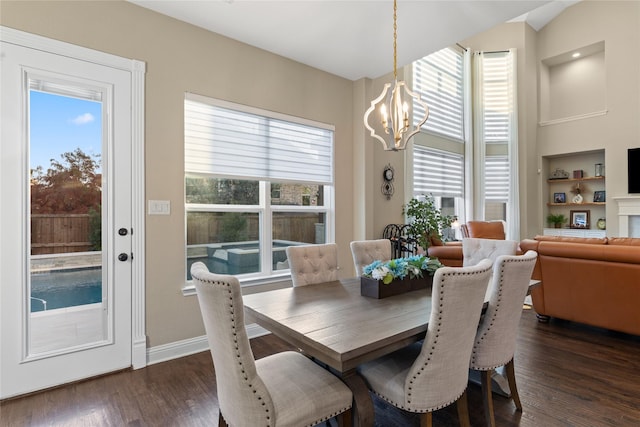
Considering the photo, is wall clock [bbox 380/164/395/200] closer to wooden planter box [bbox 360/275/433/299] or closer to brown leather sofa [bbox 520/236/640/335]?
brown leather sofa [bbox 520/236/640/335]

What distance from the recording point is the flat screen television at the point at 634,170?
20.0 feet

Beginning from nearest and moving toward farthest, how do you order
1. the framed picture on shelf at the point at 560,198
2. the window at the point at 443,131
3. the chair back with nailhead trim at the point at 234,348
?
the chair back with nailhead trim at the point at 234,348
the window at the point at 443,131
the framed picture on shelf at the point at 560,198

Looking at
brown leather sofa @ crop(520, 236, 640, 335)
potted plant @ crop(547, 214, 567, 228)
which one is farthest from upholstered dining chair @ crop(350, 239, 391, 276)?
potted plant @ crop(547, 214, 567, 228)

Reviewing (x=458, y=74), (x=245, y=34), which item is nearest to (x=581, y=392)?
(x=245, y=34)

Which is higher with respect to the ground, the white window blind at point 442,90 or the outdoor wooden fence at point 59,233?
the white window blind at point 442,90

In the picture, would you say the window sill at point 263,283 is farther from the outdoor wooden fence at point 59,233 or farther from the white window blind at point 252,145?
the outdoor wooden fence at point 59,233

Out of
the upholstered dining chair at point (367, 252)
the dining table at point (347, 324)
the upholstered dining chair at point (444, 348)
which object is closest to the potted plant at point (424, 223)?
the upholstered dining chair at point (367, 252)

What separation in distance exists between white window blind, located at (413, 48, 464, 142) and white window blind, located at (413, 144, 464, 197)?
0.43 m

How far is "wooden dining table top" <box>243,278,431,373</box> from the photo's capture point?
1381mm

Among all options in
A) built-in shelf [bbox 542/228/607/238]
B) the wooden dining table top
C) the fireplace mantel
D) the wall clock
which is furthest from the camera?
built-in shelf [bbox 542/228/607/238]

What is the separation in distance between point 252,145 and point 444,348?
107 inches

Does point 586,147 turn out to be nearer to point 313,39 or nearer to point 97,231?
point 313,39

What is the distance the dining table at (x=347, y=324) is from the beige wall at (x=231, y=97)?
134 centimetres

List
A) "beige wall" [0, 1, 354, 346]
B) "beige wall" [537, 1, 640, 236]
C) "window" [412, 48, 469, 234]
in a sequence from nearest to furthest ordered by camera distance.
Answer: "beige wall" [0, 1, 354, 346] < "window" [412, 48, 469, 234] < "beige wall" [537, 1, 640, 236]
